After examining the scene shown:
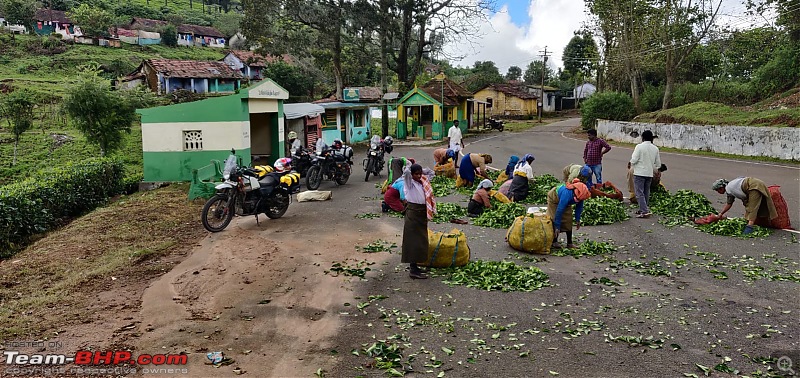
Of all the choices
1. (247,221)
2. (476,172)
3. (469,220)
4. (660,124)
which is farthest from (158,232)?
(660,124)

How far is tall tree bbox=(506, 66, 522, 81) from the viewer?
329ft

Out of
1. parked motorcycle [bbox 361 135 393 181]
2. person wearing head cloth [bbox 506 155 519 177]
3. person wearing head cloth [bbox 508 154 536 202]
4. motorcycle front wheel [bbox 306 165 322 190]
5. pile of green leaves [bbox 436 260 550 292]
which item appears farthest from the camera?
parked motorcycle [bbox 361 135 393 181]

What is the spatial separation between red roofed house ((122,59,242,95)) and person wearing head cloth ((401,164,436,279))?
47156 millimetres

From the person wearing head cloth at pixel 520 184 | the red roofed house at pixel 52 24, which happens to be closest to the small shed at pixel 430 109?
the person wearing head cloth at pixel 520 184

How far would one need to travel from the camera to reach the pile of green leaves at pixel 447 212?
1191cm

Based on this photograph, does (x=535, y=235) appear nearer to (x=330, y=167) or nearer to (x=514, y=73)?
(x=330, y=167)

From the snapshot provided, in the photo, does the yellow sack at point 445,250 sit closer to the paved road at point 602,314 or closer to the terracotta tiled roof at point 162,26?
the paved road at point 602,314

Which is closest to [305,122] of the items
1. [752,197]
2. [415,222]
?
[415,222]

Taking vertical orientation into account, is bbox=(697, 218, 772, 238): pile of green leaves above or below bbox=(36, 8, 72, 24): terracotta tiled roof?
below

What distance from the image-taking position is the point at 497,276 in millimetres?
7672

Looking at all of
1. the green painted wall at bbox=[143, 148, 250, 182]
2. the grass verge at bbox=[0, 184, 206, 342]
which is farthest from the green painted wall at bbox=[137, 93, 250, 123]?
the grass verge at bbox=[0, 184, 206, 342]

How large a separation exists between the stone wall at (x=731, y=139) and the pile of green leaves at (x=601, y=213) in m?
14.4

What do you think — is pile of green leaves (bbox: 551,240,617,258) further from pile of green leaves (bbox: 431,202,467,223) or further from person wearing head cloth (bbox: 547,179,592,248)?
pile of green leaves (bbox: 431,202,467,223)

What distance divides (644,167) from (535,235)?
4.11 m
